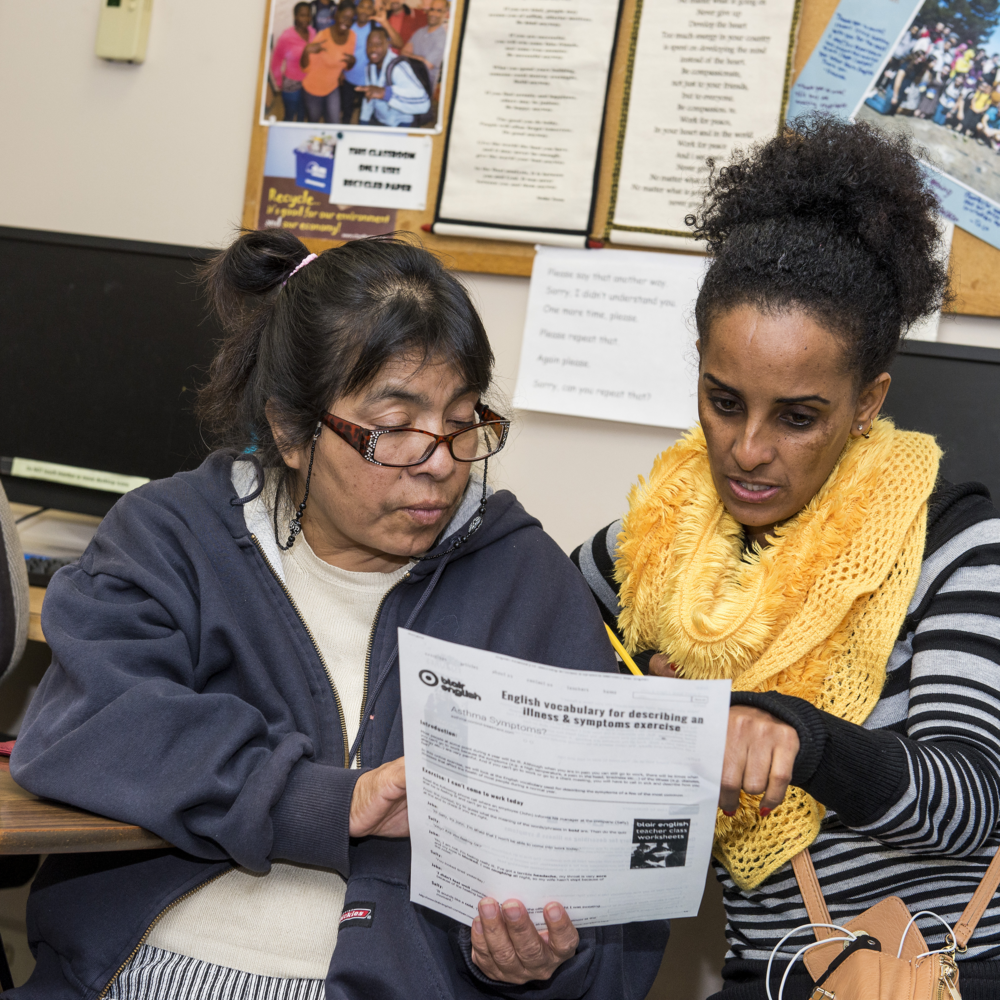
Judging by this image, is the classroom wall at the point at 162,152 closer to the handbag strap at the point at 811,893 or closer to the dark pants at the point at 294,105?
the dark pants at the point at 294,105

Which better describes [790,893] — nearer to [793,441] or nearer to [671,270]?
[793,441]

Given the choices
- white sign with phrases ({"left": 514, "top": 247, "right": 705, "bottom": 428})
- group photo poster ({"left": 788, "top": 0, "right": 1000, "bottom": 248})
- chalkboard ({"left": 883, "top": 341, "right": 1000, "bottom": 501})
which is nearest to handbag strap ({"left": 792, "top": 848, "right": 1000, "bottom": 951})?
chalkboard ({"left": 883, "top": 341, "right": 1000, "bottom": 501})

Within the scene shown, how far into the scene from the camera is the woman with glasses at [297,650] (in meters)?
1.05

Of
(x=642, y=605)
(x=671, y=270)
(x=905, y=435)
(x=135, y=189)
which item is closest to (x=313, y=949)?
(x=642, y=605)

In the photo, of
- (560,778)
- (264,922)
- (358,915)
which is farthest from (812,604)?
(264,922)

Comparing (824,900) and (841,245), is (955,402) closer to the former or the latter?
(841,245)

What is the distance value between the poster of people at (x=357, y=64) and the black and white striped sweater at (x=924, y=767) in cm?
139

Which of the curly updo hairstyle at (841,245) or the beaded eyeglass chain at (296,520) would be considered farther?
the beaded eyeglass chain at (296,520)

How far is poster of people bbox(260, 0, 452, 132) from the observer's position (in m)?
2.07

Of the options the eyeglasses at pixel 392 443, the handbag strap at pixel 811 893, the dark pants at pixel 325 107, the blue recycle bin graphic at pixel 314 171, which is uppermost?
the dark pants at pixel 325 107

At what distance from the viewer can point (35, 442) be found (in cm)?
215

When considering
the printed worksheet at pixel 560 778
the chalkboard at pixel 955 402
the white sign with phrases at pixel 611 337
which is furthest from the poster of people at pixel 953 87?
the printed worksheet at pixel 560 778

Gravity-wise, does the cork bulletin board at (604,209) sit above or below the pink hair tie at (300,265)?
above

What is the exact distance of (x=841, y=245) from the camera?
1.13 m
